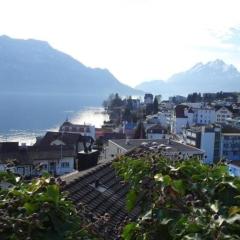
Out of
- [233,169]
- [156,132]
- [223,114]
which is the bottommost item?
[156,132]

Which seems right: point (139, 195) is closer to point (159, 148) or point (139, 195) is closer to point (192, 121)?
point (159, 148)

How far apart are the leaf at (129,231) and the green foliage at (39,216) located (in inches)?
25.6

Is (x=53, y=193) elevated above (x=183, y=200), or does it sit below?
above

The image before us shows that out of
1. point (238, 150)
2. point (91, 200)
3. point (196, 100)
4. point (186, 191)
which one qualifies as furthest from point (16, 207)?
point (196, 100)

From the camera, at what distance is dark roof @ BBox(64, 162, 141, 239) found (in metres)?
6.56

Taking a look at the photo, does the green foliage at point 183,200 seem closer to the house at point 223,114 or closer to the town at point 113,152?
the town at point 113,152

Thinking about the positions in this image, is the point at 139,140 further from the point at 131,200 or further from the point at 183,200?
the point at 183,200

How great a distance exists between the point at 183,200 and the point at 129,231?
40 cm

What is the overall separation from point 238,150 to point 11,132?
4941 centimetres

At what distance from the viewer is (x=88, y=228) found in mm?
2588

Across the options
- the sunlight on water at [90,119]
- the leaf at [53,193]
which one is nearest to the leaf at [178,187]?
the leaf at [53,193]

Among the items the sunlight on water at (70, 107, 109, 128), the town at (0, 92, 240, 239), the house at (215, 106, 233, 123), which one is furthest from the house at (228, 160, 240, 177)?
the sunlight on water at (70, 107, 109, 128)

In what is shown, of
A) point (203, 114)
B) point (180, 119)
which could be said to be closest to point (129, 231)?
point (180, 119)

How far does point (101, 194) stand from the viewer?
729 cm
